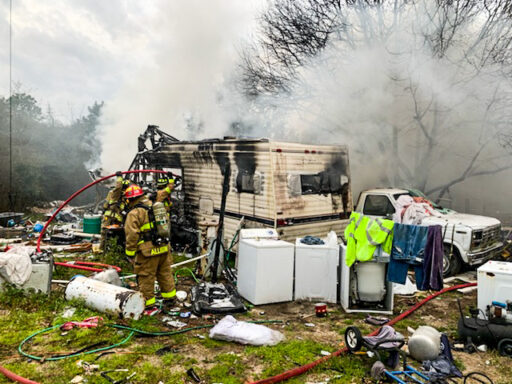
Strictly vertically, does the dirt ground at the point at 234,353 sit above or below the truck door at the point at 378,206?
below

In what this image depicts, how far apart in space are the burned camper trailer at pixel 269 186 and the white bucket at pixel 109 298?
8.57ft

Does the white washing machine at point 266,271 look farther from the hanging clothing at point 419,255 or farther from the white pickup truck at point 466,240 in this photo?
the white pickup truck at point 466,240

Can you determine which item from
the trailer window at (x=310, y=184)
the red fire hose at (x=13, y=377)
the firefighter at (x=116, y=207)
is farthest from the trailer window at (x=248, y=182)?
the red fire hose at (x=13, y=377)

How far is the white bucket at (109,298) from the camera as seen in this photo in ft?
16.5

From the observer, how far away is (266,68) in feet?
50.4

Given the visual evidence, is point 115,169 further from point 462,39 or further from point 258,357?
point 462,39

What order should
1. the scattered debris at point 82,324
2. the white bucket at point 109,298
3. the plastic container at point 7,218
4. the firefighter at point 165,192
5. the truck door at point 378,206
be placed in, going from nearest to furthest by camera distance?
the scattered debris at point 82,324, the white bucket at point 109,298, the firefighter at point 165,192, the truck door at point 378,206, the plastic container at point 7,218

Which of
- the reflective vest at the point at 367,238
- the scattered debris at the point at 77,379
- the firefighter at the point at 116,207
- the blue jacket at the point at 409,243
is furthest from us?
the firefighter at the point at 116,207

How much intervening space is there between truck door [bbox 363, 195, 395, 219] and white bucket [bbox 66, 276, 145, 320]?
6086 millimetres

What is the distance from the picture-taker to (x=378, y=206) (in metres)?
9.07

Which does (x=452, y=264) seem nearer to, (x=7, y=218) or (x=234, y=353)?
(x=234, y=353)

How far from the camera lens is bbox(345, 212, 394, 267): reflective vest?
5.51 m

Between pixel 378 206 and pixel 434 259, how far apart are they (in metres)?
3.85

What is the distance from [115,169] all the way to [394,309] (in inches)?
468
